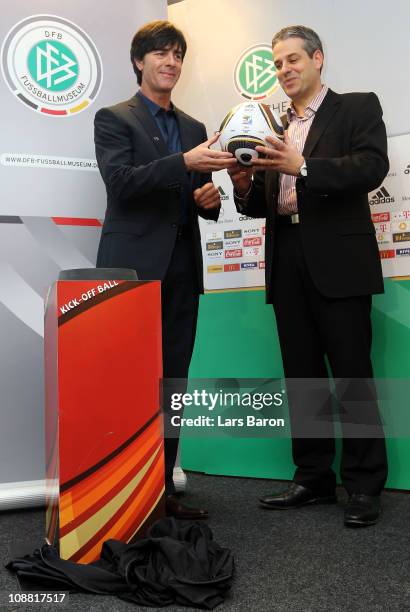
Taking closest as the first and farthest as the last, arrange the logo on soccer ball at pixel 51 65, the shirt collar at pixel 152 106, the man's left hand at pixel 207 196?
the man's left hand at pixel 207 196 → the shirt collar at pixel 152 106 → the logo on soccer ball at pixel 51 65

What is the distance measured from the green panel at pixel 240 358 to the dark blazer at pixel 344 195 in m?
0.52

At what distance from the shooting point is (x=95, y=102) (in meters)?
2.96

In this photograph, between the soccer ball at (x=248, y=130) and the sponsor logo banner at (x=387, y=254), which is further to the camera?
the sponsor logo banner at (x=387, y=254)

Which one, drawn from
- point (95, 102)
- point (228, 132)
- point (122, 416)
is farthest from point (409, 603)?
point (95, 102)

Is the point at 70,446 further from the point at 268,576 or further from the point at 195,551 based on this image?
the point at 268,576

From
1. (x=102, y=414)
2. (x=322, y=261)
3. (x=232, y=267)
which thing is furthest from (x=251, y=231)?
(x=102, y=414)

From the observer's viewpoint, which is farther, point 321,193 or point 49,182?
point 49,182

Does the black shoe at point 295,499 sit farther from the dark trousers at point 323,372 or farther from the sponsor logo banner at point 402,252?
the sponsor logo banner at point 402,252

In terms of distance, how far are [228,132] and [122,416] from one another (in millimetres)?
1137

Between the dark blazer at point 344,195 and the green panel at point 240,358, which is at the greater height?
the dark blazer at point 344,195

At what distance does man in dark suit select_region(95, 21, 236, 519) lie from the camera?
245cm

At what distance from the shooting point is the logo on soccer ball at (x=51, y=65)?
2.81 metres

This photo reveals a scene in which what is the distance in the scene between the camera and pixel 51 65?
2.88m

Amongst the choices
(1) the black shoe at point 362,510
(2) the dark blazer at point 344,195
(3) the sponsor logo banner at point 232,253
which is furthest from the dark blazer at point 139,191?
(1) the black shoe at point 362,510
